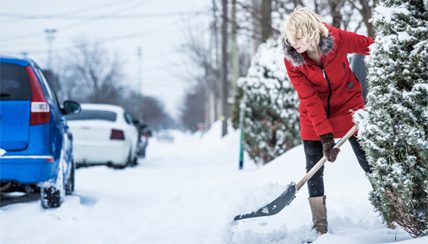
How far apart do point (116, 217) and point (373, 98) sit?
254cm

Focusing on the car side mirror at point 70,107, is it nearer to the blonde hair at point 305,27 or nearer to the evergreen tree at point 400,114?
the blonde hair at point 305,27

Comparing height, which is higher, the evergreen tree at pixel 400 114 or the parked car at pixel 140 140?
the evergreen tree at pixel 400 114

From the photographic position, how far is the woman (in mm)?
2469

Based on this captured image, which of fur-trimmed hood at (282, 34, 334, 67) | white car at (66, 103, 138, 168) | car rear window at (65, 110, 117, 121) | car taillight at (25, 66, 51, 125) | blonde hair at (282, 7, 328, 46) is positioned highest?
blonde hair at (282, 7, 328, 46)

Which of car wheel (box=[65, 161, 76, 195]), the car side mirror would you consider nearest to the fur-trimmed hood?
the car side mirror

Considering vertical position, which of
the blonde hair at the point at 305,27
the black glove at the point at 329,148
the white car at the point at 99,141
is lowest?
the white car at the point at 99,141

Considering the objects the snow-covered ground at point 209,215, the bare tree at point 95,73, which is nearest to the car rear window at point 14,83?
the snow-covered ground at point 209,215

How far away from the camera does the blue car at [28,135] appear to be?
10.9ft

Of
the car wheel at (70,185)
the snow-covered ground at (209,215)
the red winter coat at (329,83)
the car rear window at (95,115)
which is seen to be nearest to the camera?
the red winter coat at (329,83)

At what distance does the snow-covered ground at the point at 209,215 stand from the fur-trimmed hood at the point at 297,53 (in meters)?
0.83

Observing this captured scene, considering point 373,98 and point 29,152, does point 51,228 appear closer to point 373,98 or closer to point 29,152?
point 29,152

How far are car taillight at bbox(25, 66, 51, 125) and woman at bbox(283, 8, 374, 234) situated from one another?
2.11 meters

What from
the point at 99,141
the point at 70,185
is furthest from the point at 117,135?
the point at 70,185

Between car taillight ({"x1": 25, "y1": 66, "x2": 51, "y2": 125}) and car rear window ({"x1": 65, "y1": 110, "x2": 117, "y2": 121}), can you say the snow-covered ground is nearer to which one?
car taillight ({"x1": 25, "y1": 66, "x2": 51, "y2": 125})
